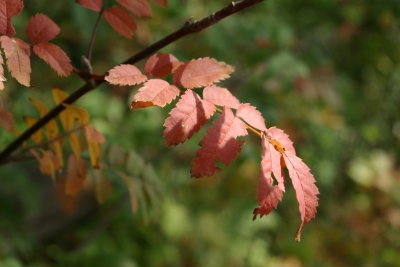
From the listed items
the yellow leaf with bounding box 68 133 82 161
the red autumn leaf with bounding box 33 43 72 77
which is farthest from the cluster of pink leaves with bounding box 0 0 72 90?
the yellow leaf with bounding box 68 133 82 161

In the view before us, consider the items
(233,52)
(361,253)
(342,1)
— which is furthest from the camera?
(361,253)

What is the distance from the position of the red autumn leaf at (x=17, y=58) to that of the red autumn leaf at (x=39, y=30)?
0.07 metres

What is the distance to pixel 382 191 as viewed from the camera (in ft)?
14.3

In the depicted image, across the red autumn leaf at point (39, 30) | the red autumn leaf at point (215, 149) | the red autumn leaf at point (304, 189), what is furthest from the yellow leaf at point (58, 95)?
the red autumn leaf at point (304, 189)

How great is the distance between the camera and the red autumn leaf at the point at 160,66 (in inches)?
30.1

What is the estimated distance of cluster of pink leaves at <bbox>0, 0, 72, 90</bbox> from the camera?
0.65m

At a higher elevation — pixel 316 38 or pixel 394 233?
pixel 316 38

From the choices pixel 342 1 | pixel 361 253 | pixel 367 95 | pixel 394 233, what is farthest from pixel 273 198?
pixel 394 233

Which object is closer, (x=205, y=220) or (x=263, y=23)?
(x=263, y=23)

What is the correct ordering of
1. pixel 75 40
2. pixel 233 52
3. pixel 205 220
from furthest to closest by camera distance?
1. pixel 205 220
2. pixel 75 40
3. pixel 233 52

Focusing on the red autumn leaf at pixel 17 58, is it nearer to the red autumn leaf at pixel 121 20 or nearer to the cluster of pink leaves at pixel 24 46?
the cluster of pink leaves at pixel 24 46

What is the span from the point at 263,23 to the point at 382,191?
128 inches

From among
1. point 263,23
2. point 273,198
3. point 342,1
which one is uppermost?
point 273,198

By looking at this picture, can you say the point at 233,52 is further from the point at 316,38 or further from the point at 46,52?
the point at 46,52
